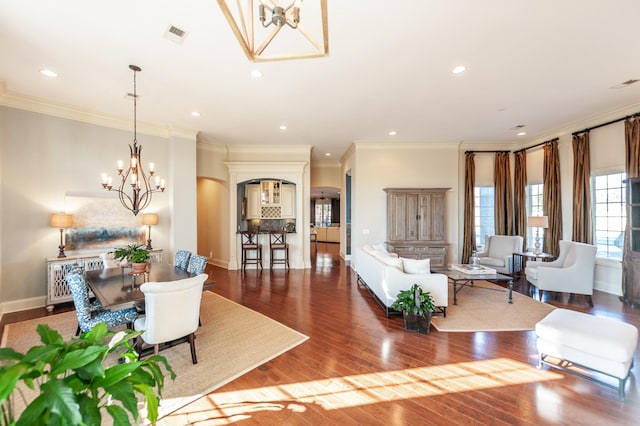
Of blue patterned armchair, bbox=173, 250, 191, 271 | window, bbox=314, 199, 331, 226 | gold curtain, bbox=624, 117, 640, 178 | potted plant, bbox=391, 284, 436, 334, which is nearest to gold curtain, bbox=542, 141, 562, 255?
gold curtain, bbox=624, 117, 640, 178

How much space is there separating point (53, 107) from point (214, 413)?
5575 mm

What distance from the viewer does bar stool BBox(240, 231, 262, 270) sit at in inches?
287

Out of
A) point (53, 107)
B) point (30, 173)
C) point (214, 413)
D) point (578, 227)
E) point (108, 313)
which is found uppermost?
point (53, 107)

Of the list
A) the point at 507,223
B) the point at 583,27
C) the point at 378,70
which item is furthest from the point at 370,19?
the point at 507,223

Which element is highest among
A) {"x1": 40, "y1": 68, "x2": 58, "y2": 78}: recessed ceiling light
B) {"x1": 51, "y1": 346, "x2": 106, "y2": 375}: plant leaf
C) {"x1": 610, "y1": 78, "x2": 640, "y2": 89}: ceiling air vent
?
{"x1": 610, "y1": 78, "x2": 640, "y2": 89}: ceiling air vent

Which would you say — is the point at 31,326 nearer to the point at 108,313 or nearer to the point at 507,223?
the point at 108,313

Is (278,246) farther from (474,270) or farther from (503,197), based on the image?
(503,197)

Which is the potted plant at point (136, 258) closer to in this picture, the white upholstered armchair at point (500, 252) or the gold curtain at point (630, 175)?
the white upholstered armchair at point (500, 252)

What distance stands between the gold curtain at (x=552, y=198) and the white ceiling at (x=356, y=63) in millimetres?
816

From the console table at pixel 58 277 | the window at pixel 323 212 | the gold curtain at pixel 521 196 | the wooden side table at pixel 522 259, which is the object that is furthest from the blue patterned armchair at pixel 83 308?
the window at pixel 323 212

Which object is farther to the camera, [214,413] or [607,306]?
[607,306]

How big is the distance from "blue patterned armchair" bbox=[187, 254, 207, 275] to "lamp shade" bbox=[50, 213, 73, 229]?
8.07 feet

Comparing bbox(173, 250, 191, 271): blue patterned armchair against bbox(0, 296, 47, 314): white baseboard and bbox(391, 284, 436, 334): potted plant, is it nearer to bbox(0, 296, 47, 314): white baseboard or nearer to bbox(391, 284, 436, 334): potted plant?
bbox(0, 296, 47, 314): white baseboard

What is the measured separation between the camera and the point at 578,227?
18.0 feet
